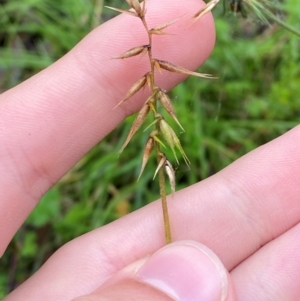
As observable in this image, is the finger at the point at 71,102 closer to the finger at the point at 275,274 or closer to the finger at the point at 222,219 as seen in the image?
the finger at the point at 222,219

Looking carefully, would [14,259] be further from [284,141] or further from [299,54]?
[299,54]

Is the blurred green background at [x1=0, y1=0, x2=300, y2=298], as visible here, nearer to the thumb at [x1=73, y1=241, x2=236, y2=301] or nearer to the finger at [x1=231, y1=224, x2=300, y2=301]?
the finger at [x1=231, y1=224, x2=300, y2=301]

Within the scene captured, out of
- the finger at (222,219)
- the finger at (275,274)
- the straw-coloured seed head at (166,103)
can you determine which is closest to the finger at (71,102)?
the finger at (222,219)

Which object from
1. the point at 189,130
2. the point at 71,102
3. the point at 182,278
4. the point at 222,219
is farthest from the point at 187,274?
the point at 189,130

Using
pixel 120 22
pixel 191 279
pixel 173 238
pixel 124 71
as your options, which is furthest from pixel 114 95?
pixel 191 279

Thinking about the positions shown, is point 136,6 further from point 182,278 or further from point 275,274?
point 275,274
